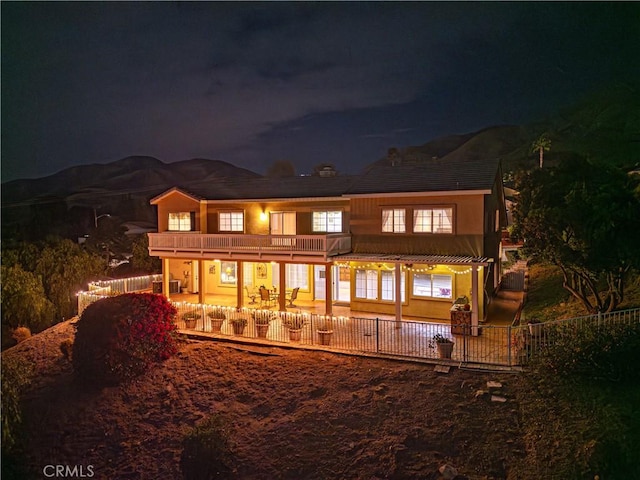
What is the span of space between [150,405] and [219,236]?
28.0 feet

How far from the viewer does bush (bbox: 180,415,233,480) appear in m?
10.3

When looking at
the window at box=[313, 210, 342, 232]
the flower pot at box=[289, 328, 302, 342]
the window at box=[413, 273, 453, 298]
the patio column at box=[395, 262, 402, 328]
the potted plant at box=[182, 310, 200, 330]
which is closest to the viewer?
the flower pot at box=[289, 328, 302, 342]

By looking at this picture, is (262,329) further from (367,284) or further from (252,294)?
(252,294)

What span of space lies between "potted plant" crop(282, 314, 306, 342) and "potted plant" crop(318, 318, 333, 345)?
735 millimetres

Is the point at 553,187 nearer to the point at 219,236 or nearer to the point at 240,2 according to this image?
Result: the point at 219,236

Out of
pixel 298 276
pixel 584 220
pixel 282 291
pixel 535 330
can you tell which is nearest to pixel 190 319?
pixel 282 291

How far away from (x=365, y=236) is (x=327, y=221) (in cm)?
244

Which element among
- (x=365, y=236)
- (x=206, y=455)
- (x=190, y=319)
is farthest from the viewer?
(x=365, y=236)

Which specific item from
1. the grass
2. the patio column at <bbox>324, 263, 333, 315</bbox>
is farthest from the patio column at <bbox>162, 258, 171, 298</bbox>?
the grass

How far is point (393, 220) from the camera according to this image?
61.6ft

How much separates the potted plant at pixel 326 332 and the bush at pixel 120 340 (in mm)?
5644

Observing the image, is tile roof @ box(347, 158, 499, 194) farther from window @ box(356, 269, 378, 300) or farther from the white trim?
window @ box(356, 269, 378, 300)

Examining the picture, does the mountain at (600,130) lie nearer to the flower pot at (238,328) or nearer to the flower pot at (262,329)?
the flower pot at (262,329)

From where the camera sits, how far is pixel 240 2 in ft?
102
